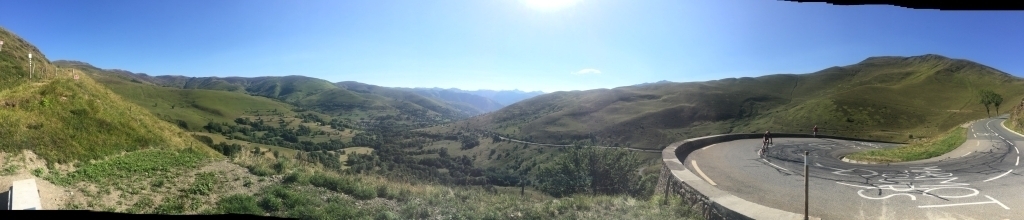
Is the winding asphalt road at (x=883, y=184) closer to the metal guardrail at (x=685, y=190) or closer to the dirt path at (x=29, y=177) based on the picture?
the metal guardrail at (x=685, y=190)

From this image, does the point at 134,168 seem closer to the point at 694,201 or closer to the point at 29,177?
the point at 29,177

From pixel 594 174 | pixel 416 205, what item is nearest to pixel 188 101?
pixel 594 174

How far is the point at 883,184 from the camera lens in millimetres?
10539

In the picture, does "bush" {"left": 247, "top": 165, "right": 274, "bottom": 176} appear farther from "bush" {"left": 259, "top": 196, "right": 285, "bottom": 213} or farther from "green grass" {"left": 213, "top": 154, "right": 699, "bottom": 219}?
"bush" {"left": 259, "top": 196, "right": 285, "bottom": 213}

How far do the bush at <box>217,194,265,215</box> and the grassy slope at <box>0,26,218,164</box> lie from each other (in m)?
5.88

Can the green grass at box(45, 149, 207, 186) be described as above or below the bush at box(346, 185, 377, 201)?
above

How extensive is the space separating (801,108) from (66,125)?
4798 inches

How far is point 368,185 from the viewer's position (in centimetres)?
1310

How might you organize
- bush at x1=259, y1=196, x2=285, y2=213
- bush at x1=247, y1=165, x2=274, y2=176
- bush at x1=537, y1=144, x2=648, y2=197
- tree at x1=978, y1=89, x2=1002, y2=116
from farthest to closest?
1. tree at x1=978, y1=89, x2=1002, y2=116
2. bush at x1=537, y1=144, x2=648, y2=197
3. bush at x1=247, y1=165, x2=274, y2=176
4. bush at x1=259, y1=196, x2=285, y2=213

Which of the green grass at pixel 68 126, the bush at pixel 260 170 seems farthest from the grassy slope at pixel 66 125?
the bush at pixel 260 170

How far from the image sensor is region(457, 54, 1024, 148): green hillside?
8241 centimetres

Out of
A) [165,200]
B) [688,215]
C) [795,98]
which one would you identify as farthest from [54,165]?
[795,98]

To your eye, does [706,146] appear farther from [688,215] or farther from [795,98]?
[795,98]

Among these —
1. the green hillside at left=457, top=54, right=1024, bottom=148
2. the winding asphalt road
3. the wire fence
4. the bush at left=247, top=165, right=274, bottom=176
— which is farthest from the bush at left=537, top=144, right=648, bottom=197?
the green hillside at left=457, top=54, right=1024, bottom=148
